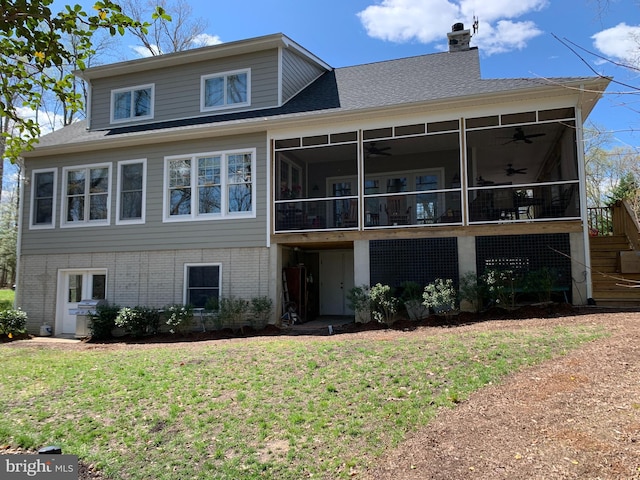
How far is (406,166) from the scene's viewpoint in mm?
14062

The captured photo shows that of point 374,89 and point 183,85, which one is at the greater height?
point 183,85

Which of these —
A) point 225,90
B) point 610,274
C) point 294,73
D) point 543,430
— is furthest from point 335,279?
point 543,430

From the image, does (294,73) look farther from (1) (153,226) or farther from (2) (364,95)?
(1) (153,226)

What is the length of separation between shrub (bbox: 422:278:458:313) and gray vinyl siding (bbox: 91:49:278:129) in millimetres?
6940

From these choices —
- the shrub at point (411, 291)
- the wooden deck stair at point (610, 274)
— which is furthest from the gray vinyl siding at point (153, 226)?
the wooden deck stair at point (610, 274)

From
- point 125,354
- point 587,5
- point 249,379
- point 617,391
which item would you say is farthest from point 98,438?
point 587,5

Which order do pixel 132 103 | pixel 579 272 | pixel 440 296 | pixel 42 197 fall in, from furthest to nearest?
pixel 132 103 → pixel 42 197 → pixel 579 272 → pixel 440 296

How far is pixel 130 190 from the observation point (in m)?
13.1

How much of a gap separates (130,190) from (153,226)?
4.60ft

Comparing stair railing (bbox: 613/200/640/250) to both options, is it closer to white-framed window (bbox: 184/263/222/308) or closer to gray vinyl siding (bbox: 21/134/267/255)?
gray vinyl siding (bbox: 21/134/267/255)

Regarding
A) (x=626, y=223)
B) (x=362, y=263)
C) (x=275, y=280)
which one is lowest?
(x=275, y=280)

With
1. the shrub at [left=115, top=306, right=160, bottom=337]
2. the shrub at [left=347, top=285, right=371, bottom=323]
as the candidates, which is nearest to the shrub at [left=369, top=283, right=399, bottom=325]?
the shrub at [left=347, top=285, right=371, bottom=323]

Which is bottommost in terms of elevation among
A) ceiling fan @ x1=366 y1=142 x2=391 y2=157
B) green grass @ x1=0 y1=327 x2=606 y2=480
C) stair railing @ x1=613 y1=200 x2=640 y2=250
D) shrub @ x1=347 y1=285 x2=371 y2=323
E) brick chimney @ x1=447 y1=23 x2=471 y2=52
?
green grass @ x1=0 y1=327 x2=606 y2=480

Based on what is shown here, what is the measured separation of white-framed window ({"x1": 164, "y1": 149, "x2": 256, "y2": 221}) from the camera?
12180 mm
